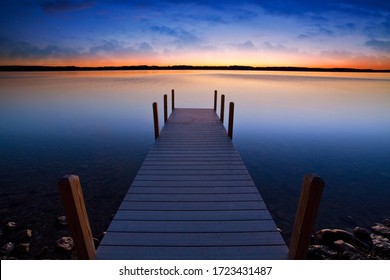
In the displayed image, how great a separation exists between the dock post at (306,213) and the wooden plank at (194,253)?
0.29 meters

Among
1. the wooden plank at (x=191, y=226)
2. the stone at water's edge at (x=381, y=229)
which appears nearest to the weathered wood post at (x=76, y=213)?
the wooden plank at (x=191, y=226)

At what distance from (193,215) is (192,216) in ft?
0.12

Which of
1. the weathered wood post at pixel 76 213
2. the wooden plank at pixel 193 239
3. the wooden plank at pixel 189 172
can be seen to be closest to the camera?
the weathered wood post at pixel 76 213

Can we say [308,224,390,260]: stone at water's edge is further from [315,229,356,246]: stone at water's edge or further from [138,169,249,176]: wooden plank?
[138,169,249,176]: wooden plank

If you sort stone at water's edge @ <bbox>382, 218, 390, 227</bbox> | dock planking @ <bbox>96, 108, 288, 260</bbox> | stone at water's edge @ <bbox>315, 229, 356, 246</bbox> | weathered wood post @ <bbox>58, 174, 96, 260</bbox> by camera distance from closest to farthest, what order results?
weathered wood post @ <bbox>58, 174, 96, 260</bbox>, dock planking @ <bbox>96, 108, 288, 260</bbox>, stone at water's edge @ <bbox>315, 229, 356, 246</bbox>, stone at water's edge @ <bbox>382, 218, 390, 227</bbox>

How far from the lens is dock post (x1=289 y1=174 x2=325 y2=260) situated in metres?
2.64

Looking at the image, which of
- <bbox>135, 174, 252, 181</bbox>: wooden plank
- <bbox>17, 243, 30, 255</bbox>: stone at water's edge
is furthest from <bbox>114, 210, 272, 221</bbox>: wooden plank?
<bbox>17, 243, 30, 255</bbox>: stone at water's edge

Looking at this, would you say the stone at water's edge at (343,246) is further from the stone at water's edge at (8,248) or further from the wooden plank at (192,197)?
the stone at water's edge at (8,248)

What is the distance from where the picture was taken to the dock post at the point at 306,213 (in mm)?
2642

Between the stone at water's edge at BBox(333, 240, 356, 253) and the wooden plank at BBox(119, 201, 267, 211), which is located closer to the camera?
the wooden plank at BBox(119, 201, 267, 211)

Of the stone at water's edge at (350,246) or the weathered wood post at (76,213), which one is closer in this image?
the weathered wood post at (76,213)

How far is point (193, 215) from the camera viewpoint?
409cm
